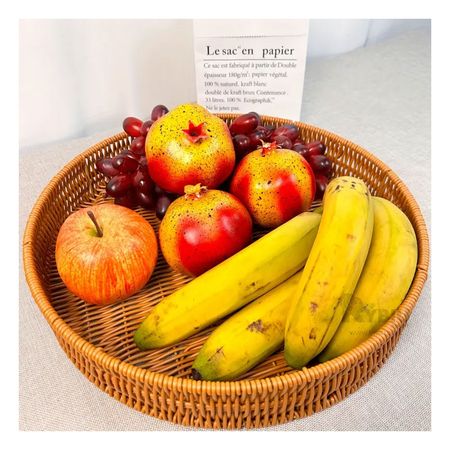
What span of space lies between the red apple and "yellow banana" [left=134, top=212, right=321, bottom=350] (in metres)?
0.06

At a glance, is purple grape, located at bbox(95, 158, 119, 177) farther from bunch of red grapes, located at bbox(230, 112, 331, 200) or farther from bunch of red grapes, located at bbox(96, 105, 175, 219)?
bunch of red grapes, located at bbox(230, 112, 331, 200)

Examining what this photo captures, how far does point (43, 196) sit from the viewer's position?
2.58 feet

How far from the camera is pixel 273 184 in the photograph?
2.36 ft

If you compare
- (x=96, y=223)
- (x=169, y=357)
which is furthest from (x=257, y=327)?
(x=96, y=223)

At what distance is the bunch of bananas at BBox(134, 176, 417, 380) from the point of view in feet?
1.86

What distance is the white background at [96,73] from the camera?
3.10ft

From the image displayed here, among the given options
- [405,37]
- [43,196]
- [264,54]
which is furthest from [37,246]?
[405,37]

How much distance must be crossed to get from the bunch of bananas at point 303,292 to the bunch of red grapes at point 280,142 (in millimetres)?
167

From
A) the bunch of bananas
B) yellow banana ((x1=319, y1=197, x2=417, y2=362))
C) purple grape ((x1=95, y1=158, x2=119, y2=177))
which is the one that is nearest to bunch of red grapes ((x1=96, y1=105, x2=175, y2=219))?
purple grape ((x1=95, y1=158, x2=119, y2=177))

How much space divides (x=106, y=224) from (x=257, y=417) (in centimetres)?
30

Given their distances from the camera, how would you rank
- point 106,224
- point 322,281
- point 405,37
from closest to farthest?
point 322,281 → point 106,224 → point 405,37

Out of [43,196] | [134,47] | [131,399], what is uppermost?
[134,47]

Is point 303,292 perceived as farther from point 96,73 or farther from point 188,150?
point 96,73

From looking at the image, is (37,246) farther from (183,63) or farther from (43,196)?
(183,63)
